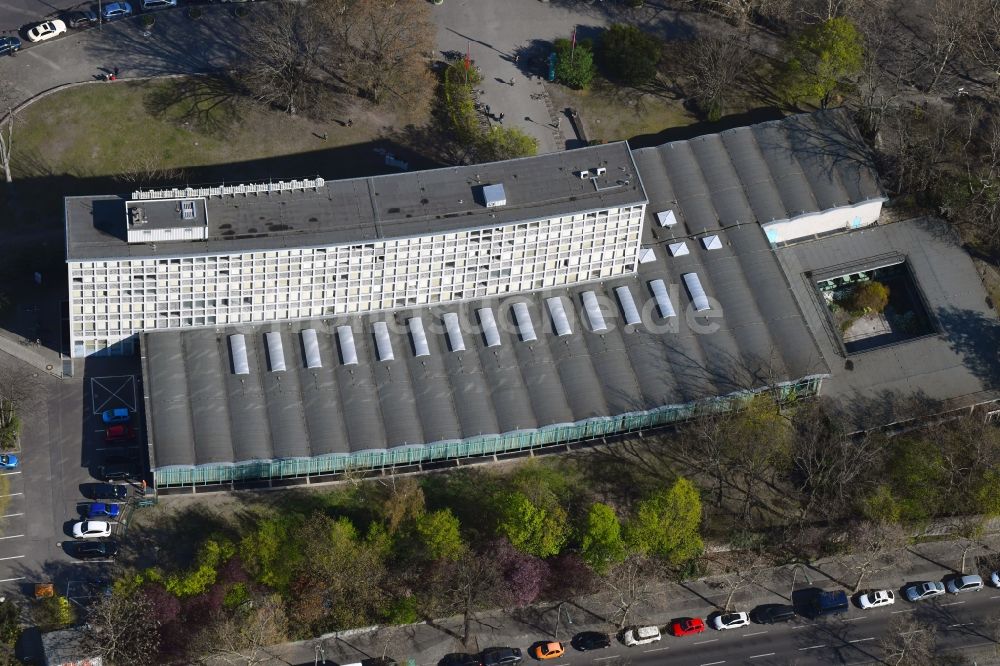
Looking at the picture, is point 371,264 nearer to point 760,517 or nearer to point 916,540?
point 760,517

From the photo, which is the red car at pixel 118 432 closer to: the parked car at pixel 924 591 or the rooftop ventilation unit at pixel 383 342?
the rooftop ventilation unit at pixel 383 342

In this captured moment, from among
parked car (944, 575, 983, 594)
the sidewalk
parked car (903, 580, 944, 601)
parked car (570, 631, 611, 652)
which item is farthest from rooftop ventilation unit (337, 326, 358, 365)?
parked car (944, 575, 983, 594)

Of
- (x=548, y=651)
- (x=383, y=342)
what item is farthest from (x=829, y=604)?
(x=383, y=342)

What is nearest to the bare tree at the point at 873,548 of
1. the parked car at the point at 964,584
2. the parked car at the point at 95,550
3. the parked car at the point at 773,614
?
the parked car at the point at 964,584

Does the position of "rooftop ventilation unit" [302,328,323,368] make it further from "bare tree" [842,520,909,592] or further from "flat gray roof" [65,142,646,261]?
"bare tree" [842,520,909,592]

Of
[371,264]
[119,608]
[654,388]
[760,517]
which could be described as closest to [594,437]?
[654,388]

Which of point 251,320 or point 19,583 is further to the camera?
point 251,320
